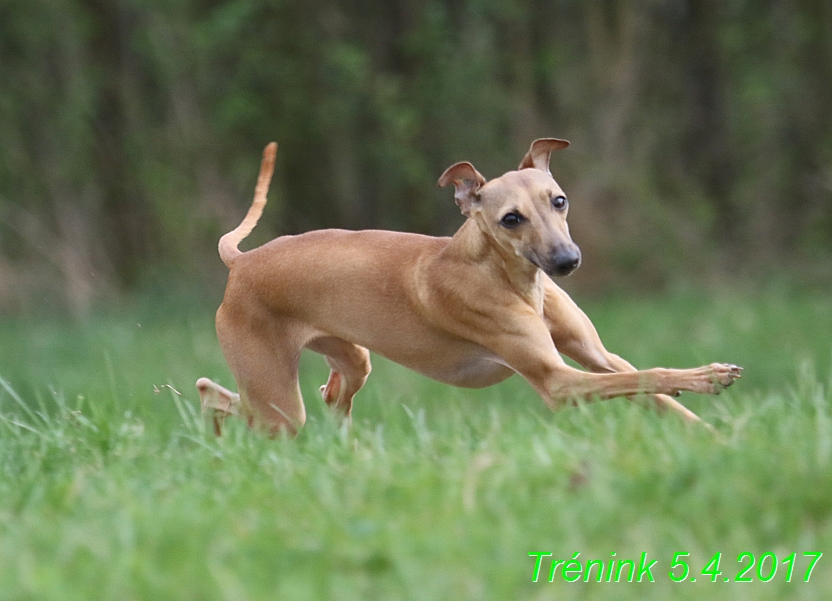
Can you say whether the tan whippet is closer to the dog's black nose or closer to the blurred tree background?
the dog's black nose

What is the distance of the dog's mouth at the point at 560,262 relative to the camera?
4105 millimetres

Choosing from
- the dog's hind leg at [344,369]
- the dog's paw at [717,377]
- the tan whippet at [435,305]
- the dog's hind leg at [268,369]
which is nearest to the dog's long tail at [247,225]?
the tan whippet at [435,305]

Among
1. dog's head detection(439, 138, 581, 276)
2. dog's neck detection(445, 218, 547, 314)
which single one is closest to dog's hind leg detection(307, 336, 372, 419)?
dog's neck detection(445, 218, 547, 314)

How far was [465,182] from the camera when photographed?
4.67 meters

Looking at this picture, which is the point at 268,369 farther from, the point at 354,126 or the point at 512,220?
the point at 354,126

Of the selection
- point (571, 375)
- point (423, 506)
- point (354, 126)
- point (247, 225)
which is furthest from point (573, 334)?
point (354, 126)

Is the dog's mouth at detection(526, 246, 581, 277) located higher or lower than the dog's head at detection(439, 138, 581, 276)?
lower

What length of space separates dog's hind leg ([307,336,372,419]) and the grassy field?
876 millimetres

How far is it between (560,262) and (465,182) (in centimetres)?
73

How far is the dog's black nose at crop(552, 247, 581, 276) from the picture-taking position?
411cm

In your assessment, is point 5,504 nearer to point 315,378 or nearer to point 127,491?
point 127,491

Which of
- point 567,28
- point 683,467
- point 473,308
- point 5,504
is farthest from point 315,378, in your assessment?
point 567,28

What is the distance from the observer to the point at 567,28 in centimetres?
1562

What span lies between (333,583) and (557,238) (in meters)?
2.00
